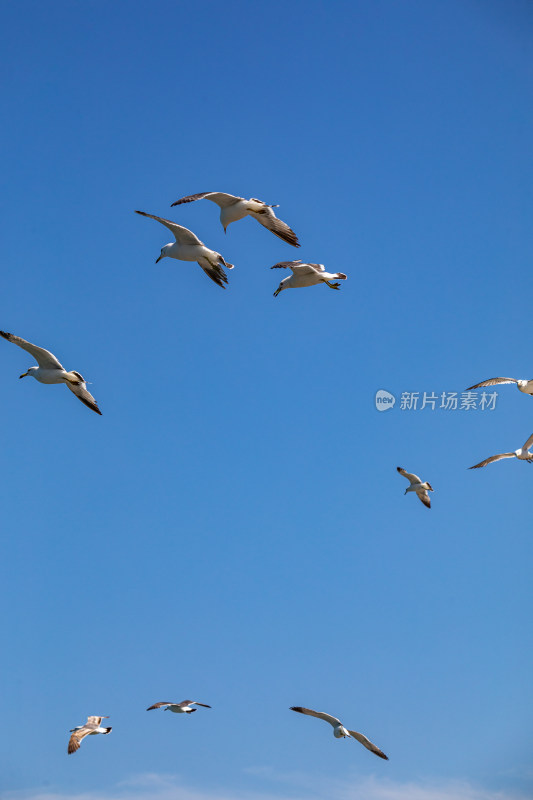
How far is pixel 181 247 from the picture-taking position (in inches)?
774

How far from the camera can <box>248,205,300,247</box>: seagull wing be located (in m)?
17.5

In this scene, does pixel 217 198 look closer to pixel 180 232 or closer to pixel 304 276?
pixel 180 232

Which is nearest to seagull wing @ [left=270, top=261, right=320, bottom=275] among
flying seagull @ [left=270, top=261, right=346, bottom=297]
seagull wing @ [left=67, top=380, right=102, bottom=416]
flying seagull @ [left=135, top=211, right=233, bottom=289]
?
flying seagull @ [left=270, top=261, right=346, bottom=297]

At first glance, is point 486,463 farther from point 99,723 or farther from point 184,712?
point 99,723

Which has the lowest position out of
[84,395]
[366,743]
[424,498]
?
[366,743]

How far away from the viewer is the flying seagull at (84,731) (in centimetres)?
1978

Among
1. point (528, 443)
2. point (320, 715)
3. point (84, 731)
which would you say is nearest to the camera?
point (84, 731)

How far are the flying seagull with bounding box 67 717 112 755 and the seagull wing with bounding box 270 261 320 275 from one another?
10943 mm

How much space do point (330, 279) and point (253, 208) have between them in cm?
271

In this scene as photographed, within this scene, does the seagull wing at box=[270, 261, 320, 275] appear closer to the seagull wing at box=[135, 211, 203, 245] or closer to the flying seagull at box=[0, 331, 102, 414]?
the seagull wing at box=[135, 211, 203, 245]

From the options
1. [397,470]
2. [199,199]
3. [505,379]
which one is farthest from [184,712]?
[199,199]

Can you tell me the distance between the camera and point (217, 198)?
713 inches

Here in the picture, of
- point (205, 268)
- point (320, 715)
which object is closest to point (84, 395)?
point (205, 268)

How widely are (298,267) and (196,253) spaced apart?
2130mm
